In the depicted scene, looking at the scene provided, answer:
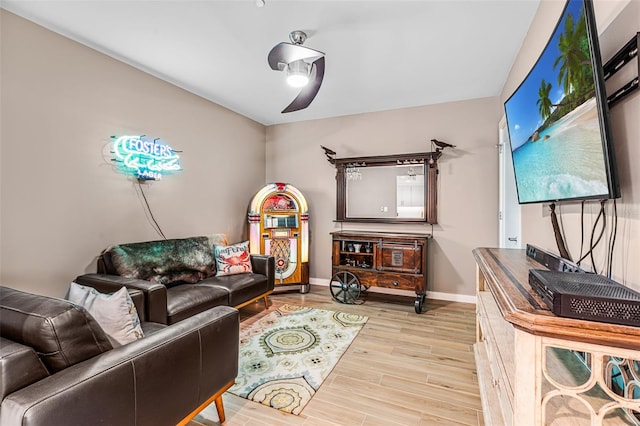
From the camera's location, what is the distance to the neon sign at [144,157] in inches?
116

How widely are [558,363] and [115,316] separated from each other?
7.36 ft

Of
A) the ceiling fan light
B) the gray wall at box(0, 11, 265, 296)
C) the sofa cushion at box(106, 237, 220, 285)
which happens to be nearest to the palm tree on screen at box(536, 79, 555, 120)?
the ceiling fan light

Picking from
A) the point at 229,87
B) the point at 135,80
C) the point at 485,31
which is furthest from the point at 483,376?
the point at 135,80

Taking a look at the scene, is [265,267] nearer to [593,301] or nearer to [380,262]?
[380,262]

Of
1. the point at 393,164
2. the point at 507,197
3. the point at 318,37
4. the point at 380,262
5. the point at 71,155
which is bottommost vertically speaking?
the point at 380,262

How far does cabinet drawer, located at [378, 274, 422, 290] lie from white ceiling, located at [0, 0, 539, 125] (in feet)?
7.95

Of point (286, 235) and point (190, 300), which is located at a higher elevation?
point (286, 235)

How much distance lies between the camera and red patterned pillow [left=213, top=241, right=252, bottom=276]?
Answer: 3594mm

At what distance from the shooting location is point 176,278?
3180 mm

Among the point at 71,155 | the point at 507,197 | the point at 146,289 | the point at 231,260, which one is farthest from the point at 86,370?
the point at 507,197

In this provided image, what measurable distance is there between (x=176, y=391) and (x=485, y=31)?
3376 mm

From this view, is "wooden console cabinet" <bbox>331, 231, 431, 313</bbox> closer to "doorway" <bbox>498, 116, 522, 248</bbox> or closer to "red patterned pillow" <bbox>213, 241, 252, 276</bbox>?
"doorway" <bbox>498, 116, 522, 248</bbox>

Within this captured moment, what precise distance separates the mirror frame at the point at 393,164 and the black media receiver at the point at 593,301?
320 centimetres

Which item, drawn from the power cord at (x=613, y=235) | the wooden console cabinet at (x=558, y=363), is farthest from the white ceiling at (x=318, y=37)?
the wooden console cabinet at (x=558, y=363)
